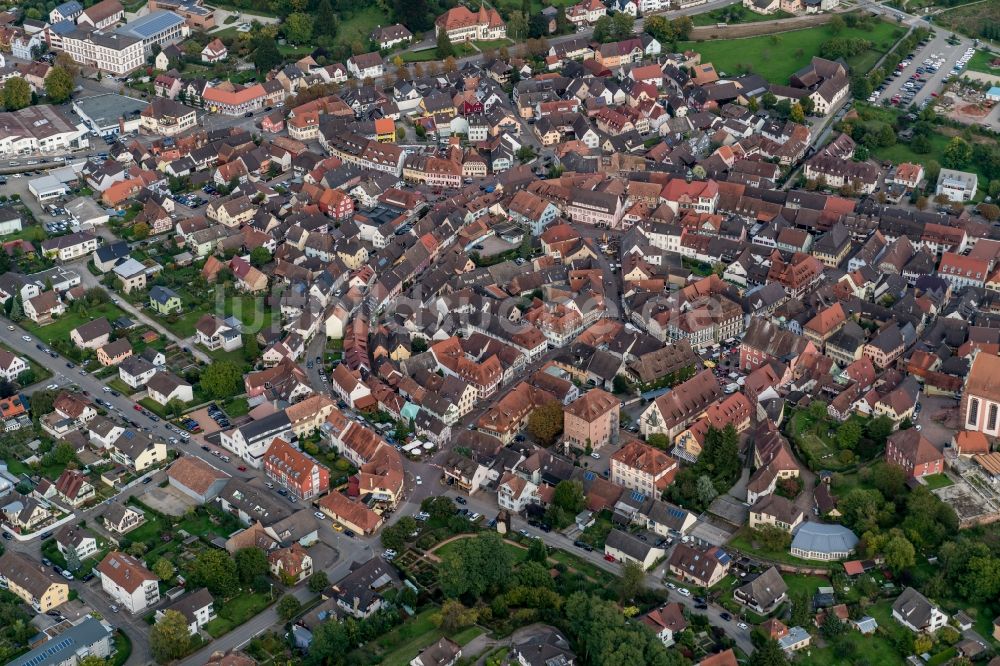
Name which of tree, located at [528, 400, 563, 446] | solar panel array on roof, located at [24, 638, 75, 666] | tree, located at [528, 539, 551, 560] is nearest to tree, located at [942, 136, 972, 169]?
tree, located at [528, 400, 563, 446]

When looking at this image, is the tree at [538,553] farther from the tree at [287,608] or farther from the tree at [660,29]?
the tree at [660,29]

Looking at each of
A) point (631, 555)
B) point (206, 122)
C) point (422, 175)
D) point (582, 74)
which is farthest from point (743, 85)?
point (631, 555)

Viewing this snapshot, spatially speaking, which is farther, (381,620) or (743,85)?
(743,85)

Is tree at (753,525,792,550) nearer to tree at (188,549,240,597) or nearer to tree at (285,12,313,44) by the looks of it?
tree at (188,549,240,597)

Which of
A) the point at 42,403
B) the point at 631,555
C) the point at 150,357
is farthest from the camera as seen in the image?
the point at 150,357

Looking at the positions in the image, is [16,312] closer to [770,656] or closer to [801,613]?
[801,613]

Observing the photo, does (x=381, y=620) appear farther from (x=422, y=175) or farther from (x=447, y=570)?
(x=422, y=175)

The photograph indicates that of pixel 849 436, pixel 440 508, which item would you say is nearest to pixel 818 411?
pixel 849 436
